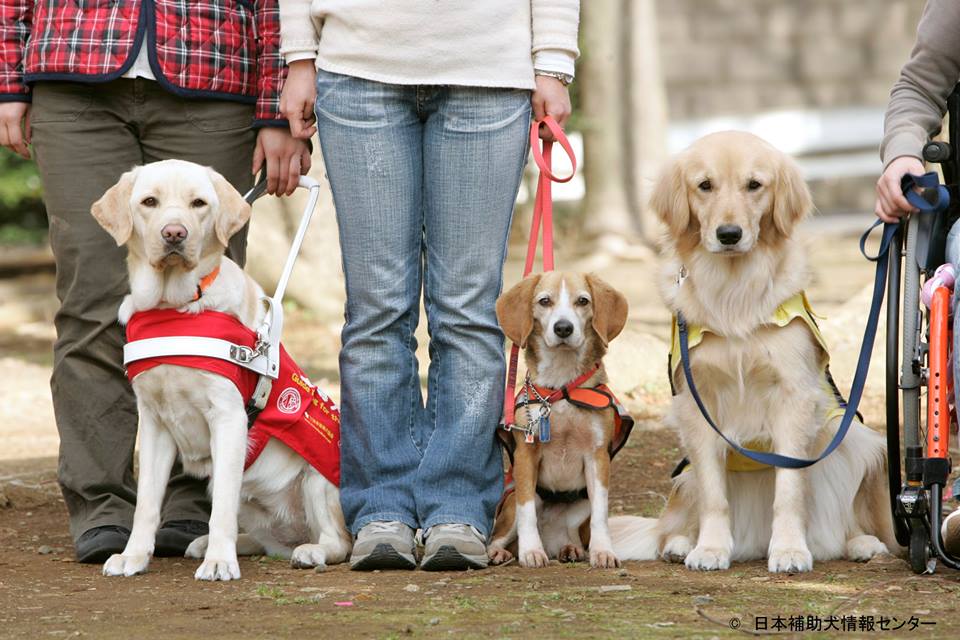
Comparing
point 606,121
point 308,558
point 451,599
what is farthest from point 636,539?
point 606,121

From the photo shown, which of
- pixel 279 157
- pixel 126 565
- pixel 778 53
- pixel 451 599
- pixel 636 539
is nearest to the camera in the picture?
pixel 451 599

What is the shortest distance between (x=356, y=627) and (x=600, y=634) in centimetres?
60

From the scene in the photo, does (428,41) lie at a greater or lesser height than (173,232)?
greater

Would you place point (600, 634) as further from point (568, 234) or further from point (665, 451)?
point (568, 234)

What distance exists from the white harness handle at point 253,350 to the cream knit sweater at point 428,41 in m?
0.53

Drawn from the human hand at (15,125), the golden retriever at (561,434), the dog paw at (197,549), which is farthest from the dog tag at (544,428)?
the human hand at (15,125)

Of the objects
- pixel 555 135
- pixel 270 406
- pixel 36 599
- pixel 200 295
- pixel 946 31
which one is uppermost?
pixel 946 31

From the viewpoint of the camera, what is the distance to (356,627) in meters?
3.17

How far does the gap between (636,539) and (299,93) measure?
1.81m

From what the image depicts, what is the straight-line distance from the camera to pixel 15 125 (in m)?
4.28

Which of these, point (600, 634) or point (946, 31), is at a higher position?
point (946, 31)

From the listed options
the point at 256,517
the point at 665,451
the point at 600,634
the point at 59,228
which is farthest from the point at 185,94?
the point at 665,451

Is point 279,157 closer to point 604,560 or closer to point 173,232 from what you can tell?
point 173,232

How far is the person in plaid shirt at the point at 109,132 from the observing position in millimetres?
4168
